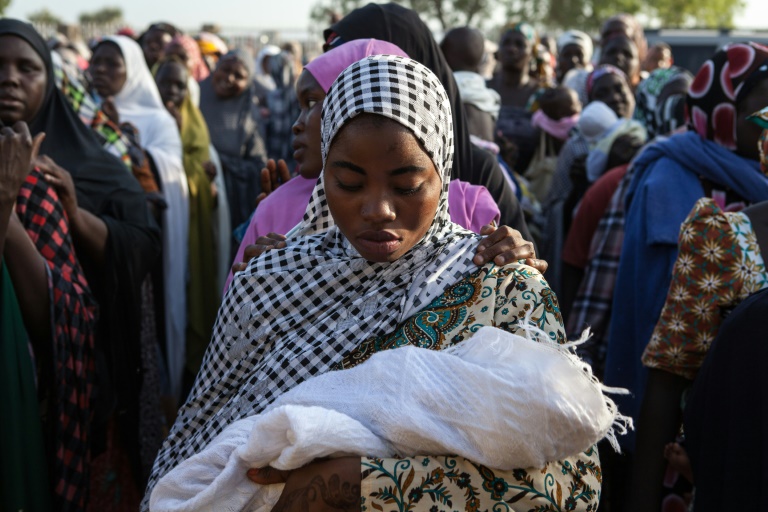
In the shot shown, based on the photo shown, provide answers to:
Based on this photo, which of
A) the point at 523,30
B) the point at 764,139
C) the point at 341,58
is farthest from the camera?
the point at 523,30

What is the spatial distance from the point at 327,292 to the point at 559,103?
518 cm

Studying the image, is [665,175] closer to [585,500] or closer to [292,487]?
[585,500]

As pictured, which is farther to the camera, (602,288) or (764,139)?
(602,288)

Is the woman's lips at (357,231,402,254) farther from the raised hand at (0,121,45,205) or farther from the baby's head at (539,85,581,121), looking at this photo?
the baby's head at (539,85,581,121)

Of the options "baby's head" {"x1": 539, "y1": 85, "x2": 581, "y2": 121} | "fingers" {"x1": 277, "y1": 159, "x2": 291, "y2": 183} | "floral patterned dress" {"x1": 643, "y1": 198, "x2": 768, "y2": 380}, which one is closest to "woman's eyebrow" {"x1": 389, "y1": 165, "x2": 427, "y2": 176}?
"floral patterned dress" {"x1": 643, "y1": 198, "x2": 768, "y2": 380}

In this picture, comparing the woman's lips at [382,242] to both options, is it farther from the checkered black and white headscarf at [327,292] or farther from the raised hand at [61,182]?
the raised hand at [61,182]

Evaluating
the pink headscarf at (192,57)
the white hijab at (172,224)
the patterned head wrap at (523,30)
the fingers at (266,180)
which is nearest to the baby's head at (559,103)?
the patterned head wrap at (523,30)

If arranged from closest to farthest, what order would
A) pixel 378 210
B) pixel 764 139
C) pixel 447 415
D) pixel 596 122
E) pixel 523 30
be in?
pixel 447 415 < pixel 378 210 < pixel 764 139 < pixel 596 122 < pixel 523 30

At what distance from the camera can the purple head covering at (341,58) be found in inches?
114

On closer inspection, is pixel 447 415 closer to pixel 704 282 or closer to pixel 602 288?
pixel 704 282

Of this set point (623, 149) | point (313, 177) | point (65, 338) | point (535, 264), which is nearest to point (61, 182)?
point (65, 338)

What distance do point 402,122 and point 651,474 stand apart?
162cm

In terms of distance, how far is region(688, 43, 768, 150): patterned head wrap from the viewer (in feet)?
11.6

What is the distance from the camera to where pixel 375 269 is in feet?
7.20
